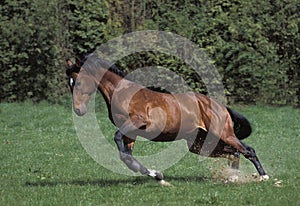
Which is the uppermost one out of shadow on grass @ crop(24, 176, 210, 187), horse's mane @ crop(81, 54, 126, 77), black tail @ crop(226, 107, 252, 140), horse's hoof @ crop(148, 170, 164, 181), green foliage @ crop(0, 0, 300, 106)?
horse's mane @ crop(81, 54, 126, 77)

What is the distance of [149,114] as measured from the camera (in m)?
8.66

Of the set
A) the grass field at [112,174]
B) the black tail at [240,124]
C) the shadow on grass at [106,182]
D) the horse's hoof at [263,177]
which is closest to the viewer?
the grass field at [112,174]

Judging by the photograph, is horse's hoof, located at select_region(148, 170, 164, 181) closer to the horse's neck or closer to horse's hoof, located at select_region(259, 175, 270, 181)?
the horse's neck

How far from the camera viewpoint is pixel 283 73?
20125mm

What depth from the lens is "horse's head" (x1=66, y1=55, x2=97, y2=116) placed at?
340 inches

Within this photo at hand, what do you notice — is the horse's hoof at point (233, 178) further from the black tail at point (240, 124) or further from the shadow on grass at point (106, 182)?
the black tail at point (240, 124)

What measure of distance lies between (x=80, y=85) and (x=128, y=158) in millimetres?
1193

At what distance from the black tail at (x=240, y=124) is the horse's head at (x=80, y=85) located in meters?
2.17

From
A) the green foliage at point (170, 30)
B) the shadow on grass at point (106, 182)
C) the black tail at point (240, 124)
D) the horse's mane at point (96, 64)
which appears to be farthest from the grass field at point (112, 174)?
the green foliage at point (170, 30)

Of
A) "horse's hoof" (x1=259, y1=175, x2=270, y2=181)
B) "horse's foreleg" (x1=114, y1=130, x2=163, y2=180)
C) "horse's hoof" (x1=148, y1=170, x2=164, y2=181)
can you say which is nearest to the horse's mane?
"horse's foreleg" (x1=114, y1=130, x2=163, y2=180)

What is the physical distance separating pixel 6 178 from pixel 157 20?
11.4 meters

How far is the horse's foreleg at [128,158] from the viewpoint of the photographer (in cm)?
834

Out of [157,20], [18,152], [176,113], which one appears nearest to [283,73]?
[157,20]

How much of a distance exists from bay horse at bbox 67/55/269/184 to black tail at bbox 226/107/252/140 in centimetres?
32
